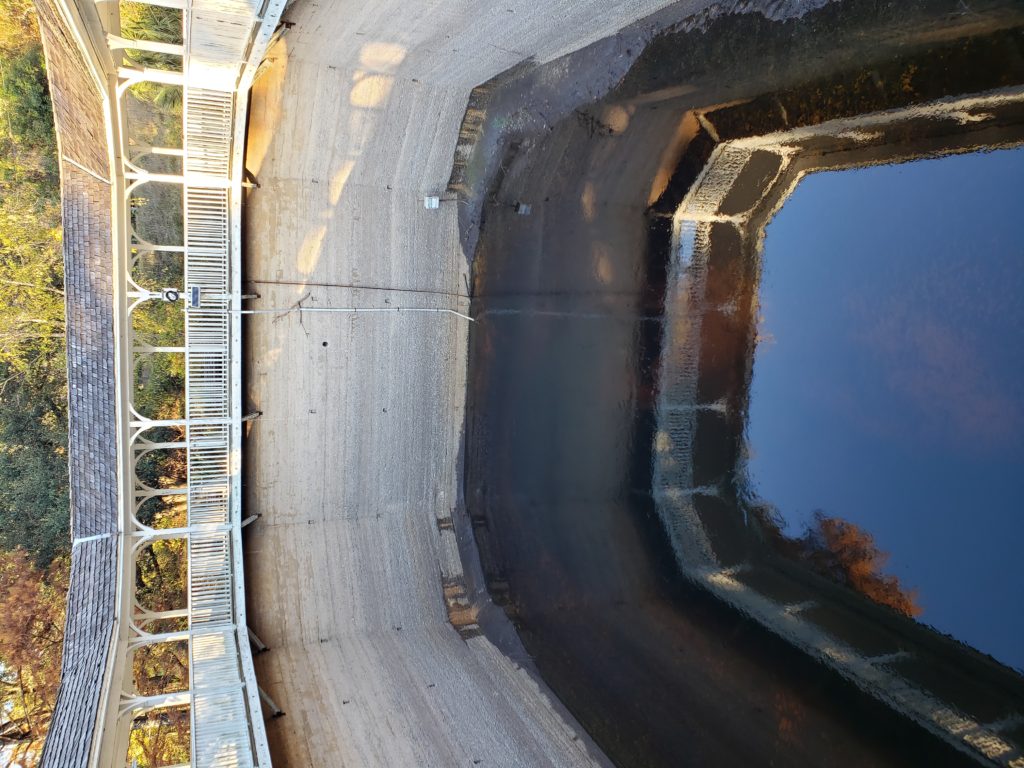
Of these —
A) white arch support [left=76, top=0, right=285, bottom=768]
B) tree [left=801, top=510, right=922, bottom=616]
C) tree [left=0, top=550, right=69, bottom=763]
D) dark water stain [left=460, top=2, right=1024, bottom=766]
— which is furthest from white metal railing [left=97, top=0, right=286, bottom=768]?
tree [left=801, top=510, right=922, bottom=616]

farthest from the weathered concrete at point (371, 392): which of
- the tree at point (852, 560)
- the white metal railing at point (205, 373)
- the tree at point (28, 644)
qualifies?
the tree at point (852, 560)

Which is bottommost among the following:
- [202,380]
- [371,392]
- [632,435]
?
[632,435]

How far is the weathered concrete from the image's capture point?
6.55m

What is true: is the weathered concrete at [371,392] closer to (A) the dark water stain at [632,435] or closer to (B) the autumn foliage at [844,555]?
(A) the dark water stain at [632,435]

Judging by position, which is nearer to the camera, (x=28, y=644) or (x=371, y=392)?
(x=371, y=392)

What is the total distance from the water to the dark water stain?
53 centimetres

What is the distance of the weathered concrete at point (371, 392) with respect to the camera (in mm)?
6555

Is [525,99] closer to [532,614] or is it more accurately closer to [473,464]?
[473,464]

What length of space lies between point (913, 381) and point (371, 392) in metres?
6.75

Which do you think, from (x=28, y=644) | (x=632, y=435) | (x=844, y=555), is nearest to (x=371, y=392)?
(x=632, y=435)

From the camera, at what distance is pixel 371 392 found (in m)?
7.89

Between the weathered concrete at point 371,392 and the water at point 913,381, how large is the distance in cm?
387

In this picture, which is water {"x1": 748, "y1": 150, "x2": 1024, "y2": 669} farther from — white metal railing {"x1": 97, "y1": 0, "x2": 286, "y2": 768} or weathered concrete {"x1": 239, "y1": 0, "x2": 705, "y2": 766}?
white metal railing {"x1": 97, "y1": 0, "x2": 286, "y2": 768}

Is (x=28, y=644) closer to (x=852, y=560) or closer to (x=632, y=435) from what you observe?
(x=632, y=435)
